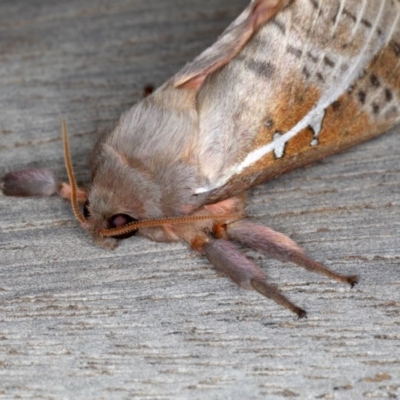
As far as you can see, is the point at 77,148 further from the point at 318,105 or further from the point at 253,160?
the point at 318,105

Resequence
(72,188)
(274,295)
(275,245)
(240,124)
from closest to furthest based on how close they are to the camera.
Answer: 1. (274,295)
2. (275,245)
3. (72,188)
4. (240,124)

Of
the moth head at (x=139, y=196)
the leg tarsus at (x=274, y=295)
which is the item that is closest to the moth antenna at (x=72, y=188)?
the moth head at (x=139, y=196)

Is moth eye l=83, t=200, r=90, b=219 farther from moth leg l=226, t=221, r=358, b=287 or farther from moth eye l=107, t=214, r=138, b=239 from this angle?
moth leg l=226, t=221, r=358, b=287

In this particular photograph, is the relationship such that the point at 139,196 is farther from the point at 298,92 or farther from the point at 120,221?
the point at 298,92

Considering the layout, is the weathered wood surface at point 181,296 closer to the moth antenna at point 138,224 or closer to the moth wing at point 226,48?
the moth antenna at point 138,224

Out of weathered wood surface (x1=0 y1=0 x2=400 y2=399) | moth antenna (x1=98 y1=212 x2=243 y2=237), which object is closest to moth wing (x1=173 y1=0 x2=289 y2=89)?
weathered wood surface (x1=0 y1=0 x2=400 y2=399)

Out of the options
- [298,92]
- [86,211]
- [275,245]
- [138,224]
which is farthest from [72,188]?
[298,92]

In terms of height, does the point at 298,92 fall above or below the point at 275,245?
above
